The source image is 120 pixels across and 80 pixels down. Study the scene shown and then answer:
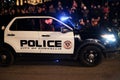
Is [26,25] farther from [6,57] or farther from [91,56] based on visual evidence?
[91,56]

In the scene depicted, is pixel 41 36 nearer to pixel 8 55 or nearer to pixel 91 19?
pixel 8 55

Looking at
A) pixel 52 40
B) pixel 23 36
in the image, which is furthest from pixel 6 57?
pixel 52 40

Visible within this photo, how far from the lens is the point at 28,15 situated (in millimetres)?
11242

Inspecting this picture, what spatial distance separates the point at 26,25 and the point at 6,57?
1.25m

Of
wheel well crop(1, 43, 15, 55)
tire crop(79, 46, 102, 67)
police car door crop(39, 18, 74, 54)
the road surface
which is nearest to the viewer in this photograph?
the road surface

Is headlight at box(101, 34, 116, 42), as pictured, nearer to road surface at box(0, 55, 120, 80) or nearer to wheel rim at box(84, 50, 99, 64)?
wheel rim at box(84, 50, 99, 64)

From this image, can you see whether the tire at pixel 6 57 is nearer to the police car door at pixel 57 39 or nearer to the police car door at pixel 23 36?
the police car door at pixel 23 36

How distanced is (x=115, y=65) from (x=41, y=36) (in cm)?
257

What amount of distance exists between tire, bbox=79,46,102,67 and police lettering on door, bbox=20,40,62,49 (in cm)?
80

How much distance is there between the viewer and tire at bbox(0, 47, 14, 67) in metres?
11.2

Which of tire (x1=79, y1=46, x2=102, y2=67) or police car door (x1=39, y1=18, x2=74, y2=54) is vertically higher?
police car door (x1=39, y1=18, x2=74, y2=54)

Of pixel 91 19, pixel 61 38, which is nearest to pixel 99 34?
pixel 61 38

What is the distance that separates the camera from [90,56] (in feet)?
36.1

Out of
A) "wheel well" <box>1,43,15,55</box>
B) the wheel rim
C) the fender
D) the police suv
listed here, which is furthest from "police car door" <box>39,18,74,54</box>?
"wheel well" <box>1,43,15,55</box>
